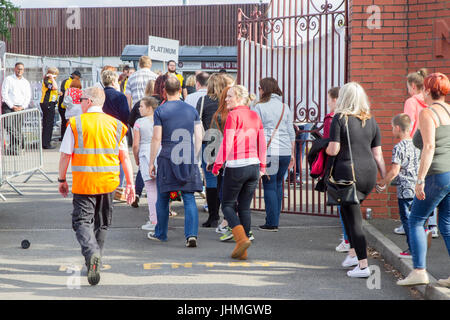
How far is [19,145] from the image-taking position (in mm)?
11797

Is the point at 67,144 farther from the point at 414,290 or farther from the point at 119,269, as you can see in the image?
the point at 414,290

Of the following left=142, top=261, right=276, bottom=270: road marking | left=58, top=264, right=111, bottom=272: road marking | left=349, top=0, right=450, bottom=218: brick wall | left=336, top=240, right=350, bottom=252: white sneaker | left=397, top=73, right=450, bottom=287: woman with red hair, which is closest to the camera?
left=397, top=73, right=450, bottom=287: woman with red hair

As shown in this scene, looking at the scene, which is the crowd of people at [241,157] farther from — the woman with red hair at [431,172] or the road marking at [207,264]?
the road marking at [207,264]

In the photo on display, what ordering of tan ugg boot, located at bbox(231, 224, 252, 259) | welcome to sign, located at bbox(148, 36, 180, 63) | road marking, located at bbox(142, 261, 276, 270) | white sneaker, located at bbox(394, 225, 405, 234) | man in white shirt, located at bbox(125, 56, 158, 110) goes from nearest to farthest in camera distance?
road marking, located at bbox(142, 261, 276, 270) < tan ugg boot, located at bbox(231, 224, 252, 259) < white sneaker, located at bbox(394, 225, 405, 234) < man in white shirt, located at bbox(125, 56, 158, 110) < welcome to sign, located at bbox(148, 36, 180, 63)

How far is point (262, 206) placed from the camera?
10141 mm

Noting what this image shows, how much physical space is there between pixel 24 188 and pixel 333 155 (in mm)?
7543

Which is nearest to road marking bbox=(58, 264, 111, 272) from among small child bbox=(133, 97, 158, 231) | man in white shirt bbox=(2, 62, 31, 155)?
small child bbox=(133, 97, 158, 231)

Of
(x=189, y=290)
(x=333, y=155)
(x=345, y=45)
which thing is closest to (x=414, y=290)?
(x=333, y=155)

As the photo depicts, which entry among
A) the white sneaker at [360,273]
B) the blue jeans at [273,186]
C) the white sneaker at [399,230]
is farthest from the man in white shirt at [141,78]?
the white sneaker at [360,273]

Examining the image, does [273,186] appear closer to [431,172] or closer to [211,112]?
[211,112]

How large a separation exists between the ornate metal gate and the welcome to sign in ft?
20.9

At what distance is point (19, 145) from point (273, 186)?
5481 millimetres

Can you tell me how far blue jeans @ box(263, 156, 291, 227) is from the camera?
820cm

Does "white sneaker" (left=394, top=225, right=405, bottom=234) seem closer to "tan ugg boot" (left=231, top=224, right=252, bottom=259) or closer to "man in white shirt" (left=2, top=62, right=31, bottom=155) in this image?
"tan ugg boot" (left=231, top=224, right=252, bottom=259)
